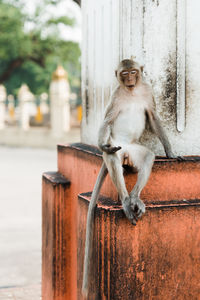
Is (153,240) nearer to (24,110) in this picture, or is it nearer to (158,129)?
(158,129)

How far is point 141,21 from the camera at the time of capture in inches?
76.3

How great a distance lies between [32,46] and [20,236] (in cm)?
2170

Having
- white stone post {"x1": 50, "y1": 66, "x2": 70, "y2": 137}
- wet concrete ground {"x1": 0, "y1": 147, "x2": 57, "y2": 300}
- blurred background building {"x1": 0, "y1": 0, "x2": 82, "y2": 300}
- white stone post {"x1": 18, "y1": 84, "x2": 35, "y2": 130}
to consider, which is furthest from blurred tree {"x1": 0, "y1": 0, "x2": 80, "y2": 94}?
wet concrete ground {"x1": 0, "y1": 147, "x2": 57, "y2": 300}

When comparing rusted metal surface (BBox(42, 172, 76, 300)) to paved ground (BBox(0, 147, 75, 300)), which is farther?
paved ground (BBox(0, 147, 75, 300))

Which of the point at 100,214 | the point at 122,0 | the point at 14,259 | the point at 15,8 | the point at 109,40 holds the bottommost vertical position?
the point at 14,259

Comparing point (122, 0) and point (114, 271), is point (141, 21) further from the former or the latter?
point (114, 271)

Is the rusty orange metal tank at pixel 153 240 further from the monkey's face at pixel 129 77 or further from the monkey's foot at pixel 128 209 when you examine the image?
the monkey's face at pixel 129 77

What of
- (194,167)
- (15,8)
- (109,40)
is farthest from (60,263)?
(15,8)

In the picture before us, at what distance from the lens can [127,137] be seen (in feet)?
5.90

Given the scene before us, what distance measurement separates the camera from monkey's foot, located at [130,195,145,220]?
169 cm

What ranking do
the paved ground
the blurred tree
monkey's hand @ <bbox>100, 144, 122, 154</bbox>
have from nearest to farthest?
monkey's hand @ <bbox>100, 144, 122, 154</bbox> < the paved ground < the blurred tree

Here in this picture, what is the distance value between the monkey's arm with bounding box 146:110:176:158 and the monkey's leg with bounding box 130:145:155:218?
11 centimetres

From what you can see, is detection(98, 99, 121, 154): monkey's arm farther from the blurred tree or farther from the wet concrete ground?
the blurred tree

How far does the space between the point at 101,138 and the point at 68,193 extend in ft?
3.25
